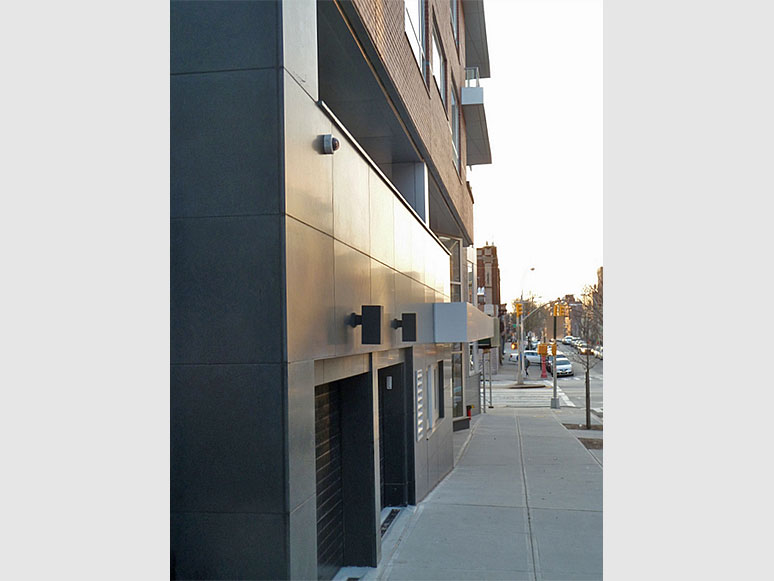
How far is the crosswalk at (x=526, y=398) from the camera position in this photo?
3231 cm

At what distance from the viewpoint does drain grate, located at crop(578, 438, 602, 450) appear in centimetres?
1870

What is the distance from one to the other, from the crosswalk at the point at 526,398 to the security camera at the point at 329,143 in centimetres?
2655

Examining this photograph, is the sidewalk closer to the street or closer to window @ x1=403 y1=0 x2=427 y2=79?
window @ x1=403 y1=0 x2=427 y2=79

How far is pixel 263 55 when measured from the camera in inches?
212

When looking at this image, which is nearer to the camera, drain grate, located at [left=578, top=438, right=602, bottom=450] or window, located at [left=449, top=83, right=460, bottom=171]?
drain grate, located at [left=578, top=438, right=602, bottom=450]

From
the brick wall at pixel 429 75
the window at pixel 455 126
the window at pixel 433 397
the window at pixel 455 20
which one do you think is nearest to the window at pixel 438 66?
the brick wall at pixel 429 75

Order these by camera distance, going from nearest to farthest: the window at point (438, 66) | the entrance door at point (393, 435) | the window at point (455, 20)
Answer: the entrance door at point (393, 435)
the window at point (438, 66)
the window at point (455, 20)

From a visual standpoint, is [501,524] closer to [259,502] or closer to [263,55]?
[259,502]

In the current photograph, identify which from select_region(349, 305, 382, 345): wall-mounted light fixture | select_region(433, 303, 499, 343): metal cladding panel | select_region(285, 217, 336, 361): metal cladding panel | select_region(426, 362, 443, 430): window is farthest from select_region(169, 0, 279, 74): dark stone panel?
select_region(426, 362, 443, 430): window

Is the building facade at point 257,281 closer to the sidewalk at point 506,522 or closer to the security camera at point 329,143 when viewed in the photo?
the security camera at point 329,143

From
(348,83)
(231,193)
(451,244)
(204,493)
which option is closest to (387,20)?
(348,83)

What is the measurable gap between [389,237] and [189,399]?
201 inches

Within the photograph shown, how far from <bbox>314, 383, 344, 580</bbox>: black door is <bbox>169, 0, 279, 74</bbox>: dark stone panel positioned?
339 centimetres

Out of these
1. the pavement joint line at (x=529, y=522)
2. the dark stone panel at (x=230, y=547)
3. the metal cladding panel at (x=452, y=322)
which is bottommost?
the pavement joint line at (x=529, y=522)
